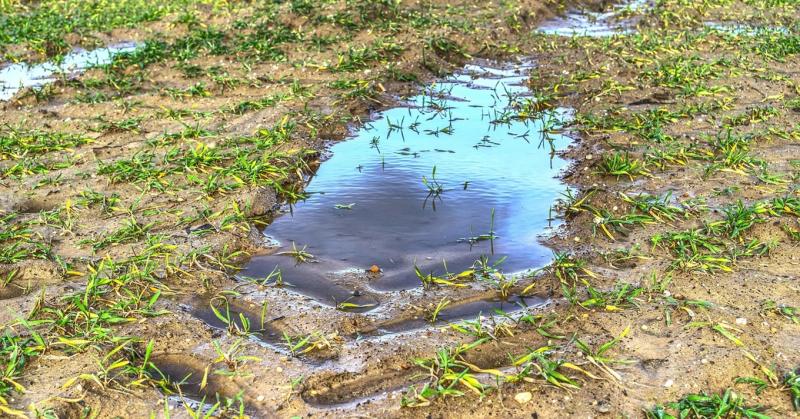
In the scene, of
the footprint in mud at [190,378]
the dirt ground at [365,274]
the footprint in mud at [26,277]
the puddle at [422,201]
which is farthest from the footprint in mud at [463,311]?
the footprint in mud at [26,277]

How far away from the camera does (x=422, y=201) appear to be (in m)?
5.92

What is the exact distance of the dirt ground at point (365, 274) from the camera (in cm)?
359

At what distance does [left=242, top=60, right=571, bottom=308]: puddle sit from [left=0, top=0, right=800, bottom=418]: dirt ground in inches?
8.5

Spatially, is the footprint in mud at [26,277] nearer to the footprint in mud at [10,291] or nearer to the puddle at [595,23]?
the footprint in mud at [10,291]

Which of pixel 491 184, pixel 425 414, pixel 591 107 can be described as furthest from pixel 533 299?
pixel 591 107

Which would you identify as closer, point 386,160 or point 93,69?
point 386,160

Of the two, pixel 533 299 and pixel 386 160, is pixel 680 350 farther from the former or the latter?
pixel 386 160

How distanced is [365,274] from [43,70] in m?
6.64

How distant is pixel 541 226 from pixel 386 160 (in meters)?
1.82

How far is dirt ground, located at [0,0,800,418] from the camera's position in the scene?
359cm

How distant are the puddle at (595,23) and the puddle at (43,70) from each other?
635 cm

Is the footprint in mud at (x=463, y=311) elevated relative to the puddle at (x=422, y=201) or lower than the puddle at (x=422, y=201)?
lower

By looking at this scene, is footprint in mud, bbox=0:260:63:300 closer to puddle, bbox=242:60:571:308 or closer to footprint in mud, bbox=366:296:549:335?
puddle, bbox=242:60:571:308

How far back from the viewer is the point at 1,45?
1018 cm
